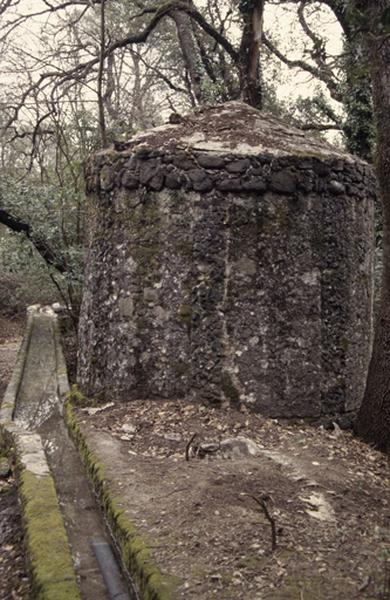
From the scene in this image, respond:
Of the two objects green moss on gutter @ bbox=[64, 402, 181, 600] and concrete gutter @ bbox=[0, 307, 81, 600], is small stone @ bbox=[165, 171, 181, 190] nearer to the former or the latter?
green moss on gutter @ bbox=[64, 402, 181, 600]

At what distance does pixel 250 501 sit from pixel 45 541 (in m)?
1.27

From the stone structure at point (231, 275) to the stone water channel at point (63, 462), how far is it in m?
0.77

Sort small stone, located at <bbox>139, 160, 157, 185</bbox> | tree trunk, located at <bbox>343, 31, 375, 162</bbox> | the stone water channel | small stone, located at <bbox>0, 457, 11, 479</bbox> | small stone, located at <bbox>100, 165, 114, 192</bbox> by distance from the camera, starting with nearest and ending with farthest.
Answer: the stone water channel < small stone, located at <bbox>0, 457, 11, 479</bbox> < small stone, located at <bbox>139, 160, 157, 185</bbox> < small stone, located at <bbox>100, 165, 114, 192</bbox> < tree trunk, located at <bbox>343, 31, 375, 162</bbox>

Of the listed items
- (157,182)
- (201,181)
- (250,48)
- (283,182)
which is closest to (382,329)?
(283,182)

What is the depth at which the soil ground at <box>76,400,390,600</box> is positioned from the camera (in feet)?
9.61

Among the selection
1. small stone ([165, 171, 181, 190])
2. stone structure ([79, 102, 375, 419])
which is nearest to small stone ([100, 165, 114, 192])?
stone structure ([79, 102, 375, 419])

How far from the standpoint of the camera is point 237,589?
9.32 ft

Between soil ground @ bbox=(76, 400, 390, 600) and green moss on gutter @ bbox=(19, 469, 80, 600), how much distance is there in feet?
1.45

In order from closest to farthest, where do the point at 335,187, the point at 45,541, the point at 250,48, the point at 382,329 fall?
1. the point at 45,541
2. the point at 382,329
3. the point at 335,187
4. the point at 250,48

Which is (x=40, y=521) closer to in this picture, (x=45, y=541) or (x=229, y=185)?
(x=45, y=541)

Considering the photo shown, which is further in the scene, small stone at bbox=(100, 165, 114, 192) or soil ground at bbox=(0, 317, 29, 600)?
small stone at bbox=(100, 165, 114, 192)

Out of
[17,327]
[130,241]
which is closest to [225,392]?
Answer: [130,241]

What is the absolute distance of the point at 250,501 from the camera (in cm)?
376

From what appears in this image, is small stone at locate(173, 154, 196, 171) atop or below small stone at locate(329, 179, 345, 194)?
atop
